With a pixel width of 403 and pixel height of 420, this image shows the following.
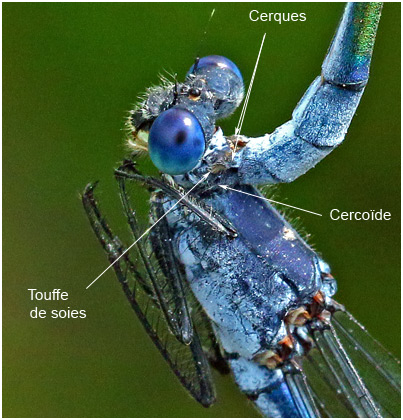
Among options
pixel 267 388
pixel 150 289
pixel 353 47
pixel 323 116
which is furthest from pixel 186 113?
pixel 267 388

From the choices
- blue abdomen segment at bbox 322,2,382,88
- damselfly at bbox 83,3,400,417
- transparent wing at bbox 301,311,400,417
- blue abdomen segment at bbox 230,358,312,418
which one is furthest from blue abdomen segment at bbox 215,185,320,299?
blue abdomen segment at bbox 322,2,382,88

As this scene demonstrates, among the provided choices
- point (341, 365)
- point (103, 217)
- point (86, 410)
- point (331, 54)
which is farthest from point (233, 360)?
point (86, 410)

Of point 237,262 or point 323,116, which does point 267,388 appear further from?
point 323,116

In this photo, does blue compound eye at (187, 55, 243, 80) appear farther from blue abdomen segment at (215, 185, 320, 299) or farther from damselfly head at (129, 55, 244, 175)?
blue abdomen segment at (215, 185, 320, 299)

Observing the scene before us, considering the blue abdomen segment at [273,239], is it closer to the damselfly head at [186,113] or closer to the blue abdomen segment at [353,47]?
the damselfly head at [186,113]

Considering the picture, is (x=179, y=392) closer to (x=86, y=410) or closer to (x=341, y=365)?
(x=86, y=410)

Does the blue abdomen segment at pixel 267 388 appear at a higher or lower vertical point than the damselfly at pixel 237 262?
lower

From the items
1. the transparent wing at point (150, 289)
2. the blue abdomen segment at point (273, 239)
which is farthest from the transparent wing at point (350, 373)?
the transparent wing at point (150, 289)
